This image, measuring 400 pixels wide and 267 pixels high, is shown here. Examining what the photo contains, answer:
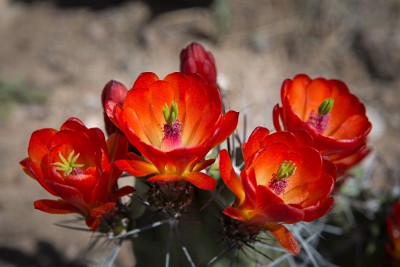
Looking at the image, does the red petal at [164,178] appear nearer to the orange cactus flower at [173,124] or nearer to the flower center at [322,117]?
the orange cactus flower at [173,124]

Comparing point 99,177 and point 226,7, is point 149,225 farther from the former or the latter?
point 226,7

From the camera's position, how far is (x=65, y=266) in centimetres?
264

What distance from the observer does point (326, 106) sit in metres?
1.31

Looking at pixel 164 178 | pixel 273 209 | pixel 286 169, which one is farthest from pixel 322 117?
pixel 164 178

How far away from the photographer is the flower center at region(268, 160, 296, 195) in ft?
3.66

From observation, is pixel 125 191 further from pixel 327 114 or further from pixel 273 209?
pixel 327 114

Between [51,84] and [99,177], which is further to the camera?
[51,84]

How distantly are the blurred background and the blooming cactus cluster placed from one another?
199cm

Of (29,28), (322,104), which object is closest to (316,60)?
(29,28)

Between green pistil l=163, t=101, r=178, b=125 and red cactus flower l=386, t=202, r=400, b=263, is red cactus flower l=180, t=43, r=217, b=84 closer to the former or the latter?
green pistil l=163, t=101, r=178, b=125

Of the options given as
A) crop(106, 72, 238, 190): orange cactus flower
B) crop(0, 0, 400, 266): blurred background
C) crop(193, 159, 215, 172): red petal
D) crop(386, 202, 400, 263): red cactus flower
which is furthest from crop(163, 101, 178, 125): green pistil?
crop(0, 0, 400, 266): blurred background

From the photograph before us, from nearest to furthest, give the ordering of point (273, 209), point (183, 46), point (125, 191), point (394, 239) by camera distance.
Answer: point (273, 209), point (125, 191), point (394, 239), point (183, 46)

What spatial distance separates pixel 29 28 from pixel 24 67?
482 millimetres

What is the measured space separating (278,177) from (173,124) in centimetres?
26
